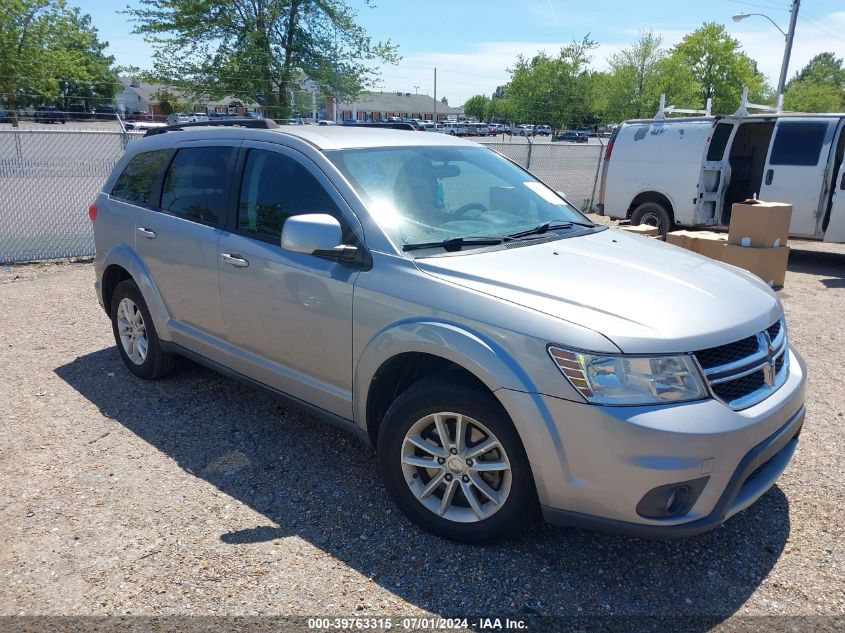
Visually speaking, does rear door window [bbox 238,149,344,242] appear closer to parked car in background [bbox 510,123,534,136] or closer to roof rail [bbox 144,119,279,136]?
Result: roof rail [bbox 144,119,279,136]

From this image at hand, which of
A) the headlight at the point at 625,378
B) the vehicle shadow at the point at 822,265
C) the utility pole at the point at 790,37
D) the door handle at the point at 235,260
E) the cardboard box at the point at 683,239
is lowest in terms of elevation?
the vehicle shadow at the point at 822,265

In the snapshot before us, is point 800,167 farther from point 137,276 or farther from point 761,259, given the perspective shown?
point 137,276

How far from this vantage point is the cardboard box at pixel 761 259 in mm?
8250

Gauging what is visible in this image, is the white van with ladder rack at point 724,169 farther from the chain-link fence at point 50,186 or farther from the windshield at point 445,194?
the windshield at point 445,194

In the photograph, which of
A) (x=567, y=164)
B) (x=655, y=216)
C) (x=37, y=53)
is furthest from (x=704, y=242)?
(x=37, y=53)

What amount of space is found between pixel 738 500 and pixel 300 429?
2592mm

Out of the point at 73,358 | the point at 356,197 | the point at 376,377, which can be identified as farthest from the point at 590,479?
the point at 73,358

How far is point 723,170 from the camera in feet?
34.8

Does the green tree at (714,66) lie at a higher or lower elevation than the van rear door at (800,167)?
higher

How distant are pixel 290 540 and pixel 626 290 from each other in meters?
1.90

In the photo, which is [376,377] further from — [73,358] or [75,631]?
[73,358]

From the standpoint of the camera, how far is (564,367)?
2.54m

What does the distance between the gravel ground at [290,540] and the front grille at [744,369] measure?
2.61 feet

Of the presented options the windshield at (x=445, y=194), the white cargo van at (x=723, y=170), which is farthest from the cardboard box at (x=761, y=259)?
the windshield at (x=445, y=194)
